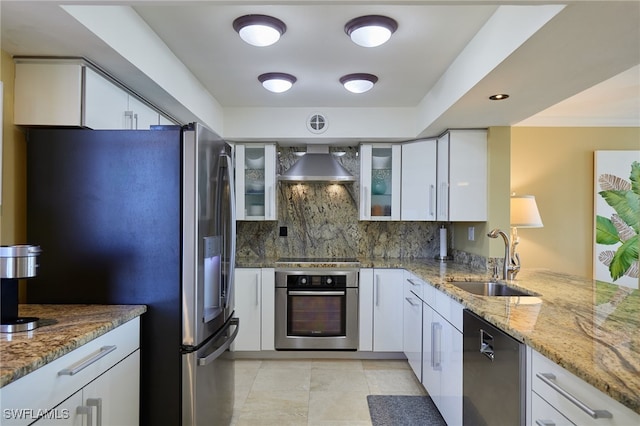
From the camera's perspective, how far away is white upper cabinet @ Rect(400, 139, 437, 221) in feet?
11.9

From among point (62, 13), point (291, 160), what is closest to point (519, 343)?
point (62, 13)

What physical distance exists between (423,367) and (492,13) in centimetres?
237

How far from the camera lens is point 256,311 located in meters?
3.60

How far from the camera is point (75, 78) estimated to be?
1840mm

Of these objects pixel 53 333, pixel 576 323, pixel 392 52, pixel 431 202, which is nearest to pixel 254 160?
pixel 431 202

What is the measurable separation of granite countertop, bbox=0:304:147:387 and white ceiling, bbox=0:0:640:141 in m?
1.20

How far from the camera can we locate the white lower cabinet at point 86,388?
3.52 ft

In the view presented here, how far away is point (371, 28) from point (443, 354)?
197 cm

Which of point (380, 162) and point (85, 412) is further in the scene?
point (380, 162)

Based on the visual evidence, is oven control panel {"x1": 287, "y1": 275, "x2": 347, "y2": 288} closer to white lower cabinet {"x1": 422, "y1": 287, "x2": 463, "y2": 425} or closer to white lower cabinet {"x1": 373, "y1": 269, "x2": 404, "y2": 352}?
white lower cabinet {"x1": 373, "y1": 269, "x2": 404, "y2": 352}

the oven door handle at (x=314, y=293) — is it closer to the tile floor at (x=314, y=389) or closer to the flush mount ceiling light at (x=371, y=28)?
the tile floor at (x=314, y=389)

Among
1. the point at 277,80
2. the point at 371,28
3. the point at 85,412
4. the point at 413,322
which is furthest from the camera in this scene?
the point at 413,322

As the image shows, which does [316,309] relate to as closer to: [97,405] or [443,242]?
[443,242]

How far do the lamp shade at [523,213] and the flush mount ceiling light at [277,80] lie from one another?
7.21 ft
